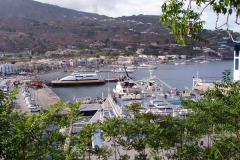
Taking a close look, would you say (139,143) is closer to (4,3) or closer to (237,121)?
(237,121)

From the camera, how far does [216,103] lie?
2725 millimetres

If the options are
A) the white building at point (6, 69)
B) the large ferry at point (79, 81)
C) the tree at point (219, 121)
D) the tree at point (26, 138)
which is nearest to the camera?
the tree at point (26, 138)

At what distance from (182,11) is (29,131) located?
4.47 ft

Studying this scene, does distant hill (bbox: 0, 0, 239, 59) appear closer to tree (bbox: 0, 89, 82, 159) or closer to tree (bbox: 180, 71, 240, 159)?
tree (bbox: 180, 71, 240, 159)

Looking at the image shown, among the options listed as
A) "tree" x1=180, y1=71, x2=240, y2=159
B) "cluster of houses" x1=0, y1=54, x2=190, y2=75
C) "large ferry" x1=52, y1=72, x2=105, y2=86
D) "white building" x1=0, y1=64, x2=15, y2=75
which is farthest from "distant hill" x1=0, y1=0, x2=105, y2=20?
"tree" x1=180, y1=71, x2=240, y2=159

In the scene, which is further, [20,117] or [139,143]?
[139,143]

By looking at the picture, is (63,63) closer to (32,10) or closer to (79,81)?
(79,81)

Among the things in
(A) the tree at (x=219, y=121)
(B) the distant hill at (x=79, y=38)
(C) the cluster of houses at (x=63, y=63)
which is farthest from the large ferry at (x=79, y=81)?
(B) the distant hill at (x=79, y=38)

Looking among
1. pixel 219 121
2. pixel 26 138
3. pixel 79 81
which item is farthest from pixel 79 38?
pixel 26 138

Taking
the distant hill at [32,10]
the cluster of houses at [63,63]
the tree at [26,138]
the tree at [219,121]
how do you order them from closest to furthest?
the tree at [26,138] < the tree at [219,121] < the cluster of houses at [63,63] < the distant hill at [32,10]

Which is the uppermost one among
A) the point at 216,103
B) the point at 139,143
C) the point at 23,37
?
the point at 23,37

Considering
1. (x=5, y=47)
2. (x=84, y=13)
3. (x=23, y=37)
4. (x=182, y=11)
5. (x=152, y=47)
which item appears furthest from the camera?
(x=84, y=13)

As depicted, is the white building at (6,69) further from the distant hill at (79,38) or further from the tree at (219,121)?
the tree at (219,121)

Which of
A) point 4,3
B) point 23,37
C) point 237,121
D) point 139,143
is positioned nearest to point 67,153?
point 139,143
